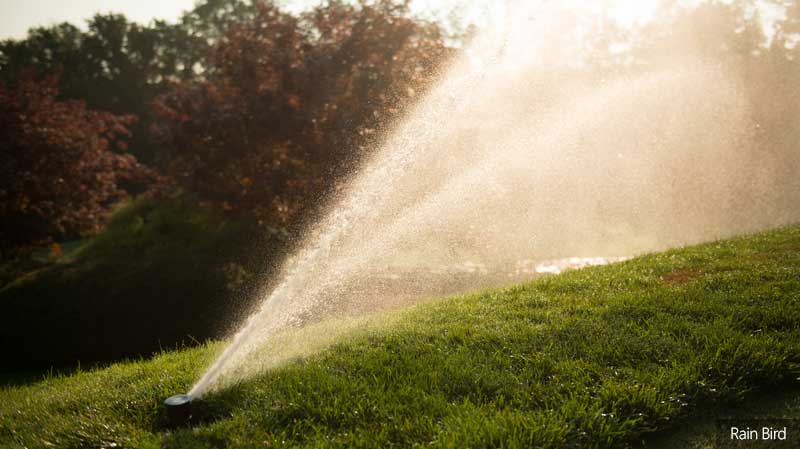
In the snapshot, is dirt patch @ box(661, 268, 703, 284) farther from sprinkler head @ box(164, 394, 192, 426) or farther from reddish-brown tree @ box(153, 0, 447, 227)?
sprinkler head @ box(164, 394, 192, 426)

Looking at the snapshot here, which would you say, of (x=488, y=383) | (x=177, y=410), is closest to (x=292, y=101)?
(x=177, y=410)

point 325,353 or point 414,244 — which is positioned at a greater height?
point 414,244

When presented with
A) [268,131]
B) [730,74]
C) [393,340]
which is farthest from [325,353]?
[730,74]

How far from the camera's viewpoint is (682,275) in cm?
535

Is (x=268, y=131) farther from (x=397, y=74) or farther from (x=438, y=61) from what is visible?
(x=438, y=61)

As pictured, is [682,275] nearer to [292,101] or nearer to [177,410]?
[177,410]

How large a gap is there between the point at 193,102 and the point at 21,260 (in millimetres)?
7187

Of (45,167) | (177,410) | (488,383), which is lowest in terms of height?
(488,383)

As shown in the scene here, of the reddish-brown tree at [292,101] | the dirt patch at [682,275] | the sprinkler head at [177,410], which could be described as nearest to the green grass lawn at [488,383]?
the sprinkler head at [177,410]

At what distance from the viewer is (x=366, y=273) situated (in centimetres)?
843

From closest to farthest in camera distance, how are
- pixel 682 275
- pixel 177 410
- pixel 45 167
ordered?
pixel 177 410, pixel 682 275, pixel 45 167

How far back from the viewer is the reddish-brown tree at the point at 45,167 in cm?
869

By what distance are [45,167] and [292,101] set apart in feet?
16.7

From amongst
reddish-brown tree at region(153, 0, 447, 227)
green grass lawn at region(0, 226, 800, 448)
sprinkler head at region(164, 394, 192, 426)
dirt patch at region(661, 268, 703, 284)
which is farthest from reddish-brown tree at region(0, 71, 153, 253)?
dirt patch at region(661, 268, 703, 284)
